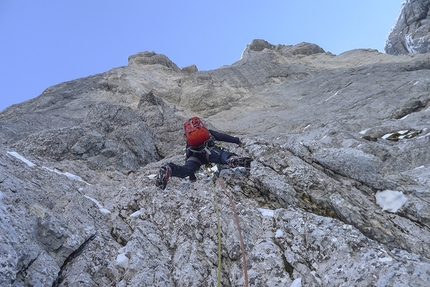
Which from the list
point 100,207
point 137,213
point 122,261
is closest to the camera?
point 122,261

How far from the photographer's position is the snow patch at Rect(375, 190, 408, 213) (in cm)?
633

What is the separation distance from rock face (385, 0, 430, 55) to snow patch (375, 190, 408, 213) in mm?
45876

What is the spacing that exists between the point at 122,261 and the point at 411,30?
58208mm

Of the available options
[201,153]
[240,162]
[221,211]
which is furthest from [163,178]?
[240,162]

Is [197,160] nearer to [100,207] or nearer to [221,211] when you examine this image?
[221,211]

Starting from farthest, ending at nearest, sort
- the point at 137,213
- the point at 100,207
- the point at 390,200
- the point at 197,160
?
the point at 197,160
the point at 100,207
the point at 137,213
the point at 390,200

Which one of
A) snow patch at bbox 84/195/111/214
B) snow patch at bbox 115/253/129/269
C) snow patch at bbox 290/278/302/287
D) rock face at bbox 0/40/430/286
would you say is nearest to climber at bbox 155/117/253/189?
rock face at bbox 0/40/430/286

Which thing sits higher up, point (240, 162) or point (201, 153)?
point (201, 153)

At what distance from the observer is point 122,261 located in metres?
5.31

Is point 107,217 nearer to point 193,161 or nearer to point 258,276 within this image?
point 193,161

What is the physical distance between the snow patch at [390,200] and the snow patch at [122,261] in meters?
5.44

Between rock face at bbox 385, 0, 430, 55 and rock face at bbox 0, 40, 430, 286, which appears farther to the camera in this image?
rock face at bbox 385, 0, 430, 55

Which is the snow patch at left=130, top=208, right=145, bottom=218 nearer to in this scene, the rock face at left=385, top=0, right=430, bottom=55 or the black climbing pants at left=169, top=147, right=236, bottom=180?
the black climbing pants at left=169, top=147, right=236, bottom=180

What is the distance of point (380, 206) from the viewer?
6504 mm
